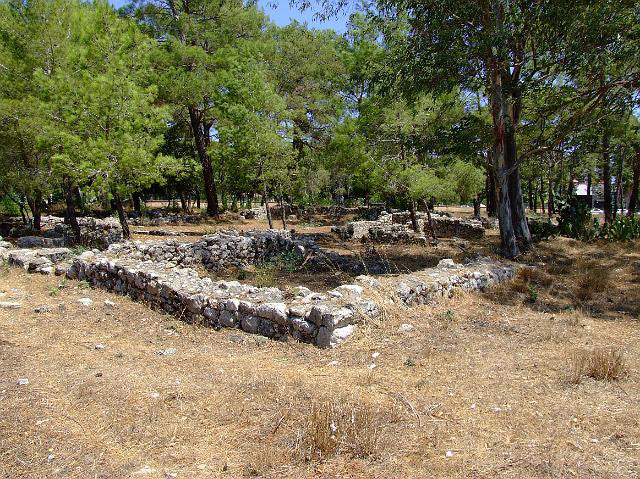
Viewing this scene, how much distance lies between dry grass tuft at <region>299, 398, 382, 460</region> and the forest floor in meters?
0.01

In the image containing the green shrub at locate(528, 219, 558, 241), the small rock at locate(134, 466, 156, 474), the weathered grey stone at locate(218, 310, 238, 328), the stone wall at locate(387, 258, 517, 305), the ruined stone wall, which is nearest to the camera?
the small rock at locate(134, 466, 156, 474)

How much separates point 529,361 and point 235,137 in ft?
50.1

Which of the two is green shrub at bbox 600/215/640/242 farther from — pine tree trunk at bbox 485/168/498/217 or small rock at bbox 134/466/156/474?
small rock at bbox 134/466/156/474

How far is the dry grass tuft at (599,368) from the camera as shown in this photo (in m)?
4.88

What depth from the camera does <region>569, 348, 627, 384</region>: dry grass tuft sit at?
16.0 ft

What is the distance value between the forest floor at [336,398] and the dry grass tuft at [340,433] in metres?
0.01

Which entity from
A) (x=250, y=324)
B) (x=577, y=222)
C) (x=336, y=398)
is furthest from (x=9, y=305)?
(x=577, y=222)

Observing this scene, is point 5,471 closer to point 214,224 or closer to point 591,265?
point 591,265

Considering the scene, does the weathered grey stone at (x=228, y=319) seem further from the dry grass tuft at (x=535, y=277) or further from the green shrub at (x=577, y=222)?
the green shrub at (x=577, y=222)

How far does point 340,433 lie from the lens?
392 cm

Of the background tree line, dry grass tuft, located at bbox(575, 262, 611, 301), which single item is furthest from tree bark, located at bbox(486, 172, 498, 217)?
dry grass tuft, located at bbox(575, 262, 611, 301)

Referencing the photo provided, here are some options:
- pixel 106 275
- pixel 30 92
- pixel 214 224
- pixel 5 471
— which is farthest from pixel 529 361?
pixel 214 224

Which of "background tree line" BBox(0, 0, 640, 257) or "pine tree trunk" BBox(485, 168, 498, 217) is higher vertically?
"background tree line" BBox(0, 0, 640, 257)

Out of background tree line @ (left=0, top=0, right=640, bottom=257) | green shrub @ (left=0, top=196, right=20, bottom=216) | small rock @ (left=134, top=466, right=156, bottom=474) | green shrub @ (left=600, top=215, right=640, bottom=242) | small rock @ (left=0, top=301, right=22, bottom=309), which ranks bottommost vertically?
Answer: small rock @ (left=134, top=466, right=156, bottom=474)
